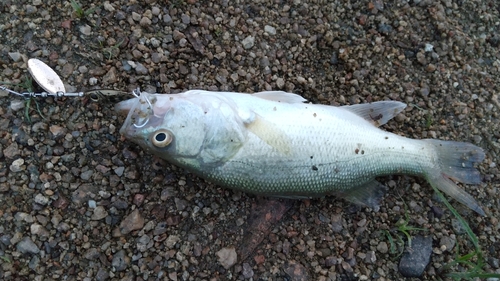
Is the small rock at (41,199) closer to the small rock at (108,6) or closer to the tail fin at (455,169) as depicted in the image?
the small rock at (108,6)

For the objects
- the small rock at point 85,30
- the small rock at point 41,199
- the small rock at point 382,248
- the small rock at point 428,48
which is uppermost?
the small rock at point 428,48

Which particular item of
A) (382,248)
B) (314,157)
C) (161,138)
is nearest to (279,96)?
(314,157)

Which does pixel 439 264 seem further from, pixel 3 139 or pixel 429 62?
pixel 3 139

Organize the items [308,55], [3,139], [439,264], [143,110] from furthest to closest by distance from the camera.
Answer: [308,55]
[439,264]
[3,139]
[143,110]

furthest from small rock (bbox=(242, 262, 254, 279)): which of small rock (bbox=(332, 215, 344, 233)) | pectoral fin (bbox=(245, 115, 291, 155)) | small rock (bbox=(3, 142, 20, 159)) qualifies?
small rock (bbox=(3, 142, 20, 159))

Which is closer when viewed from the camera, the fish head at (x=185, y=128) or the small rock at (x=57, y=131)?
the fish head at (x=185, y=128)

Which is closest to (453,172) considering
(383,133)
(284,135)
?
(383,133)

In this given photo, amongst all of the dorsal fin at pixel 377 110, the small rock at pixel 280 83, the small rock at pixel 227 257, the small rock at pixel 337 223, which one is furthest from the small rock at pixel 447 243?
the small rock at pixel 280 83

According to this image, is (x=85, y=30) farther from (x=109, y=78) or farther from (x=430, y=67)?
(x=430, y=67)
